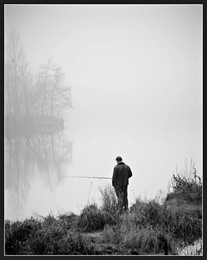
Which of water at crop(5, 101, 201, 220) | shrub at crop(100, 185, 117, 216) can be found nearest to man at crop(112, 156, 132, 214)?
shrub at crop(100, 185, 117, 216)

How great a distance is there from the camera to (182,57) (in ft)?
613

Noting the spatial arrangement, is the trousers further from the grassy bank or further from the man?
the grassy bank

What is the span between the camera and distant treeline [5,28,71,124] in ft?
119

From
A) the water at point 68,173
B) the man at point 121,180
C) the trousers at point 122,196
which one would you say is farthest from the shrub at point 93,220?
the water at point 68,173

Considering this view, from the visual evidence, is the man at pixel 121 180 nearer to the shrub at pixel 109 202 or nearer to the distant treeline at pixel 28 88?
the shrub at pixel 109 202

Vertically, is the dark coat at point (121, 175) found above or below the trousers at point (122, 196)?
above

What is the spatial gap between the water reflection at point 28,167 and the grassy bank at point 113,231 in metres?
2.38

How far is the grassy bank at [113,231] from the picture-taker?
873cm

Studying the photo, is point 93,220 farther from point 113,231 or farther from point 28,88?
point 28,88

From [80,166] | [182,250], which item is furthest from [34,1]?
[80,166]

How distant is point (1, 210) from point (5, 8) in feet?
13.6

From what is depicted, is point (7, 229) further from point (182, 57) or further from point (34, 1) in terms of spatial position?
point (182, 57)

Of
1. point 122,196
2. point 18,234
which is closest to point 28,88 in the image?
point 122,196

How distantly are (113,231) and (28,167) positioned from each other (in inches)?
552
